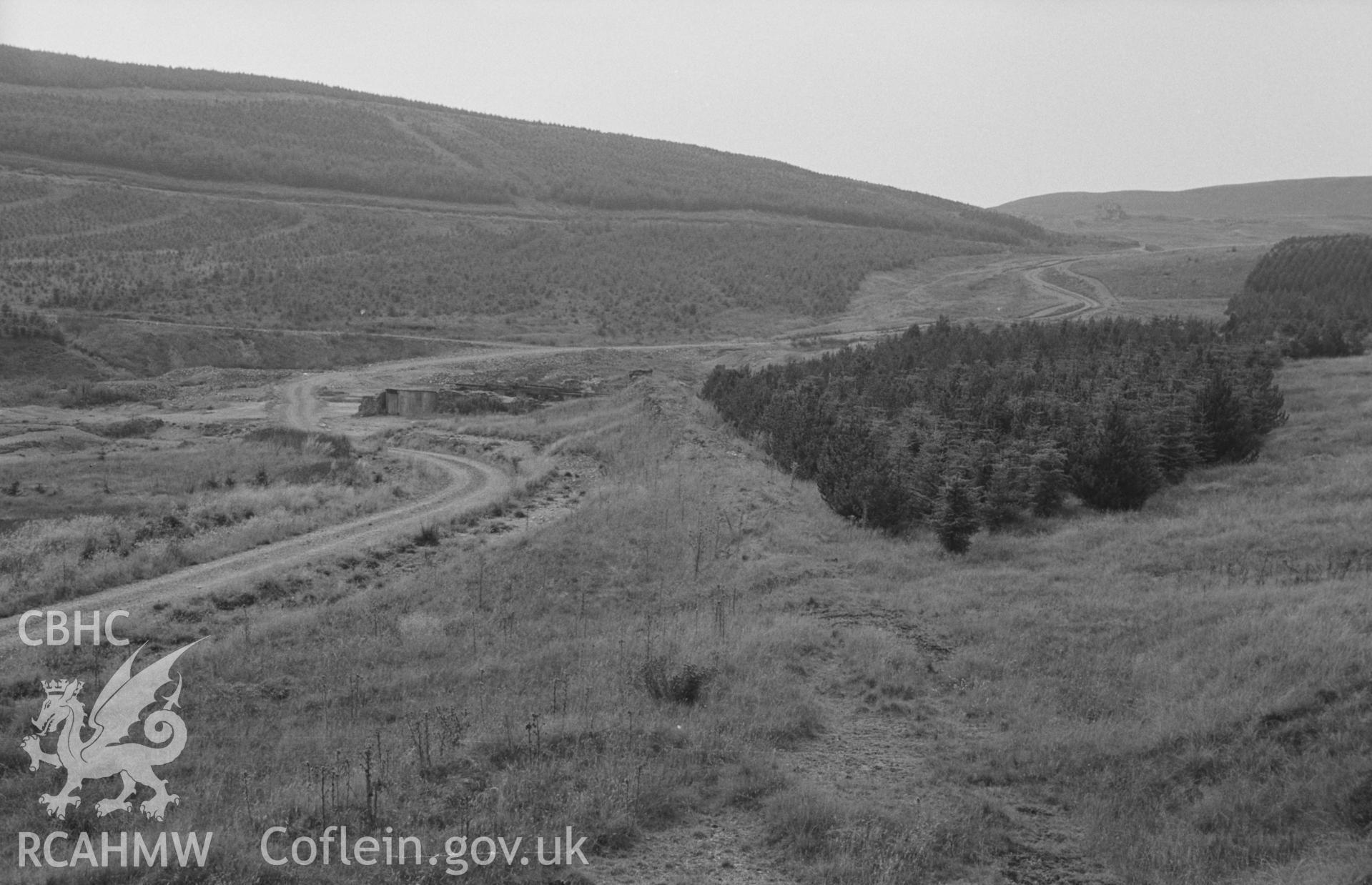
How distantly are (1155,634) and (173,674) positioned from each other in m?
12.0

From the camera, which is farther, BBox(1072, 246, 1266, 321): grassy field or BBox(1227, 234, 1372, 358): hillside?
BBox(1072, 246, 1266, 321): grassy field

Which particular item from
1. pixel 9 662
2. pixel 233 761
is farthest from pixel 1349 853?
pixel 9 662

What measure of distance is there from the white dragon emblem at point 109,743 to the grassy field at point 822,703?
0.76 ft

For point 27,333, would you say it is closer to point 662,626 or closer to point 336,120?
point 662,626

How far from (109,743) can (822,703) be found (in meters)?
7.41

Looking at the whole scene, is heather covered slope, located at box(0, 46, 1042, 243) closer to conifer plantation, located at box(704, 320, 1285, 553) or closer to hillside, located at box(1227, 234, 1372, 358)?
hillside, located at box(1227, 234, 1372, 358)

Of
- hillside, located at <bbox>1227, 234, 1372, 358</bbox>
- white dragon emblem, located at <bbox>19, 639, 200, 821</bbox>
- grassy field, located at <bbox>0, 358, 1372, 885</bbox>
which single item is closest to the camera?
grassy field, located at <bbox>0, 358, 1372, 885</bbox>

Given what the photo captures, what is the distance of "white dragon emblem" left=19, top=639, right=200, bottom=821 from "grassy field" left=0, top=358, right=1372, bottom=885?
0.23 metres

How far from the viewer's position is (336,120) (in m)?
111

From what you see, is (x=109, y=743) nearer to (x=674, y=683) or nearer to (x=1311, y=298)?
(x=674, y=683)

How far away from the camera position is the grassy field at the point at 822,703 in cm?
838

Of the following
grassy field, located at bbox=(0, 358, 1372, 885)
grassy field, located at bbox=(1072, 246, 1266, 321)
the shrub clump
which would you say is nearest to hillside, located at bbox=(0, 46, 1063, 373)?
grassy field, located at bbox=(1072, 246, 1266, 321)

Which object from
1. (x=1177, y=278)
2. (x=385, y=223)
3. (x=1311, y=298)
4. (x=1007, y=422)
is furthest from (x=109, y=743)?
(x=1177, y=278)

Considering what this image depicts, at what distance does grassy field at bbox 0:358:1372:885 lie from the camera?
838 centimetres
